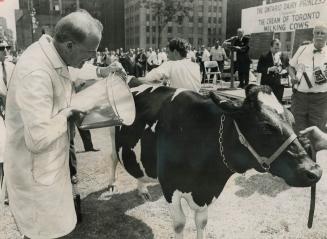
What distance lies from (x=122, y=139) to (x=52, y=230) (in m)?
1.97

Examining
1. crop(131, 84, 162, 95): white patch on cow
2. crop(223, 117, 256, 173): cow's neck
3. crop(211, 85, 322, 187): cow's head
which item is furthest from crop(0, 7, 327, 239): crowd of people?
crop(131, 84, 162, 95): white patch on cow

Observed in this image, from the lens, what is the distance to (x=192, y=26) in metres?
90.2

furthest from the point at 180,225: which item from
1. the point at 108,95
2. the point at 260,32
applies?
the point at 260,32

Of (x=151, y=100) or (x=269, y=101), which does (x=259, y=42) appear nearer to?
(x=151, y=100)

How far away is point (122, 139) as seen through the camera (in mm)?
4270

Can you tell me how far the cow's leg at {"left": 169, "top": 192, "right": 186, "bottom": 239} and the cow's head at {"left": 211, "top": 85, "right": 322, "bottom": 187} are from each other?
0.77 metres

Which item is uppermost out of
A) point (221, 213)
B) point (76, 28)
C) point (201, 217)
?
point (76, 28)

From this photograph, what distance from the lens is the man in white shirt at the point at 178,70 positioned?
4.73m

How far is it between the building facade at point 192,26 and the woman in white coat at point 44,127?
8354 cm

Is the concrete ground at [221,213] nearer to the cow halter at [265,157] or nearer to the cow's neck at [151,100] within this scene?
the cow's neck at [151,100]

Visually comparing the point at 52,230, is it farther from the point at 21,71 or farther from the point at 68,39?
Result: the point at 68,39

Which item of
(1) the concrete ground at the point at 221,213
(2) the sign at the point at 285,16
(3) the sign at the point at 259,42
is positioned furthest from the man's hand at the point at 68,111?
(3) the sign at the point at 259,42

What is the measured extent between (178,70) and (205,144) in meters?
1.88

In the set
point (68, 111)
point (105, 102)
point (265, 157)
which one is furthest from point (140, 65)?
point (68, 111)
